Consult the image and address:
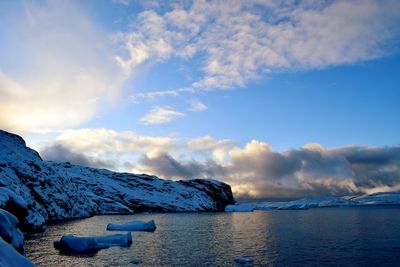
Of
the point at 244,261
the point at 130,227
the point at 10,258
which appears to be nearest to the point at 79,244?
the point at 244,261

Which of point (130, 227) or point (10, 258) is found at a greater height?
point (130, 227)

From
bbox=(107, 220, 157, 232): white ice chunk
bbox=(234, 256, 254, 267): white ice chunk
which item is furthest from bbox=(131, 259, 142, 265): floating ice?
bbox=(107, 220, 157, 232): white ice chunk

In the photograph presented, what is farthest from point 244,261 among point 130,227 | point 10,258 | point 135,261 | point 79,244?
point 130,227

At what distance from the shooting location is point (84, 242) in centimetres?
3712

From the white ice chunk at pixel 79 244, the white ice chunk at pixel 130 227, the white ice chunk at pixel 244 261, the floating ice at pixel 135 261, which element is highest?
the white ice chunk at pixel 130 227

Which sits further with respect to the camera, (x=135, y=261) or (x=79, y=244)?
(x=79, y=244)

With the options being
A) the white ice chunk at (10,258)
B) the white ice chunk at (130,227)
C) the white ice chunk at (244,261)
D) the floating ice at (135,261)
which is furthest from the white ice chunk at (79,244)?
the white ice chunk at (10,258)

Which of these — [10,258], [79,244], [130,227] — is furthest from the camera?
[130,227]

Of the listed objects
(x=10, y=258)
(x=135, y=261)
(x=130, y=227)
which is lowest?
(x=135, y=261)

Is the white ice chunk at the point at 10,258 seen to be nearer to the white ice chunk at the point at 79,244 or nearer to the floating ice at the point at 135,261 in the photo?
the floating ice at the point at 135,261

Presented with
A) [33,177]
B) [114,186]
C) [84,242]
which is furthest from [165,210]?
[84,242]

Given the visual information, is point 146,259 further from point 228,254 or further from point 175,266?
point 228,254

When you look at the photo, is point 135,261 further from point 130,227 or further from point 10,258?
point 130,227

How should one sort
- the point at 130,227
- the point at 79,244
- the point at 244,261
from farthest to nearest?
the point at 130,227 → the point at 79,244 → the point at 244,261
